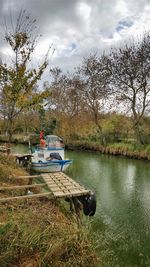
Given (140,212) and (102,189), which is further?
(102,189)

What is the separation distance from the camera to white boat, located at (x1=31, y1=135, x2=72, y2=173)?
13695mm

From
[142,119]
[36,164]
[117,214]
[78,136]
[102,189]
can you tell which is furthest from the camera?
[78,136]

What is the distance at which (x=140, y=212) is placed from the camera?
7785mm

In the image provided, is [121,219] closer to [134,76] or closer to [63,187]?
[63,187]

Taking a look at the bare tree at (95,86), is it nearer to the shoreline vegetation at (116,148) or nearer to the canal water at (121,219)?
the shoreline vegetation at (116,148)

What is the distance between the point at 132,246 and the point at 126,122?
22523 mm

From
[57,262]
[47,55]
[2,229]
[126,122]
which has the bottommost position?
[57,262]

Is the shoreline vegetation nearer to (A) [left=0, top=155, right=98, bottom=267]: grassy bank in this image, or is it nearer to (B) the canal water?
(B) the canal water

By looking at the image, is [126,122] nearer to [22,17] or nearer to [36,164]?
[36,164]

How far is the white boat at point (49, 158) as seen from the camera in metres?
13.7

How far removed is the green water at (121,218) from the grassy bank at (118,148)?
22.8 feet

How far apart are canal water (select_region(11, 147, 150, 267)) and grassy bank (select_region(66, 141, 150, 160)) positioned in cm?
699

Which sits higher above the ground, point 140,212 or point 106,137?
point 106,137

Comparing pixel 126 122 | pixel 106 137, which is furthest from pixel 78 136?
pixel 126 122
